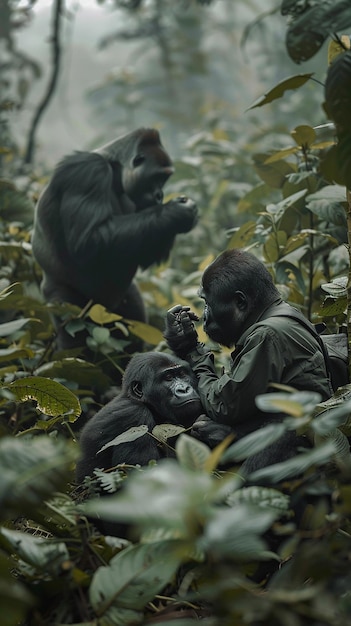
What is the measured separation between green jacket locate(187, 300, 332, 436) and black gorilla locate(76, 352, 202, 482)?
0.24 m

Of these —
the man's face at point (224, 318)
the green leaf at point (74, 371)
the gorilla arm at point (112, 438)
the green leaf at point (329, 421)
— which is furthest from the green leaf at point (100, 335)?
the green leaf at point (329, 421)

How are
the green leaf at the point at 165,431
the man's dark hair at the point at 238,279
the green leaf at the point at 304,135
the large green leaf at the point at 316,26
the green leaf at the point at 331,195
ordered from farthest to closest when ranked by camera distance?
the green leaf at the point at 304,135, the green leaf at the point at 331,195, the man's dark hair at the point at 238,279, the green leaf at the point at 165,431, the large green leaf at the point at 316,26

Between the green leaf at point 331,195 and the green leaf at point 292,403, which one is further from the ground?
the green leaf at point 292,403

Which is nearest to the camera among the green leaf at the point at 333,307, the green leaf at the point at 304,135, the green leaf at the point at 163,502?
the green leaf at the point at 163,502

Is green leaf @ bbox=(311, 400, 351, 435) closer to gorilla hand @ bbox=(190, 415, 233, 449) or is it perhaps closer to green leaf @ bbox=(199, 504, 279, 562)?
green leaf @ bbox=(199, 504, 279, 562)

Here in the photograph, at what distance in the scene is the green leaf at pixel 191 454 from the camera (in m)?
1.58

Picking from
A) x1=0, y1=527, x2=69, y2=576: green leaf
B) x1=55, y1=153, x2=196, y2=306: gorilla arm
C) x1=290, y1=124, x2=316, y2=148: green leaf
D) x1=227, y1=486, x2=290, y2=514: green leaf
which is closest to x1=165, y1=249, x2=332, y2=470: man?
x1=227, y1=486, x2=290, y2=514: green leaf

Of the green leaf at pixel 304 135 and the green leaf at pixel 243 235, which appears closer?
the green leaf at pixel 304 135

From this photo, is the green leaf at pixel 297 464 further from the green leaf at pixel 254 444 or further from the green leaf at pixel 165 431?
the green leaf at pixel 165 431

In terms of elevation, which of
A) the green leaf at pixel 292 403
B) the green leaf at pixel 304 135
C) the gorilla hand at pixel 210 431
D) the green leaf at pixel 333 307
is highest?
the green leaf at pixel 292 403

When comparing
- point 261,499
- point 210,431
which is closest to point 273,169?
point 210,431

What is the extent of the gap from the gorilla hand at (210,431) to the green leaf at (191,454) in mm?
1142

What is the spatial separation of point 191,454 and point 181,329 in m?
1.60

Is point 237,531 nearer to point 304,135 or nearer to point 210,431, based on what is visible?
point 210,431
